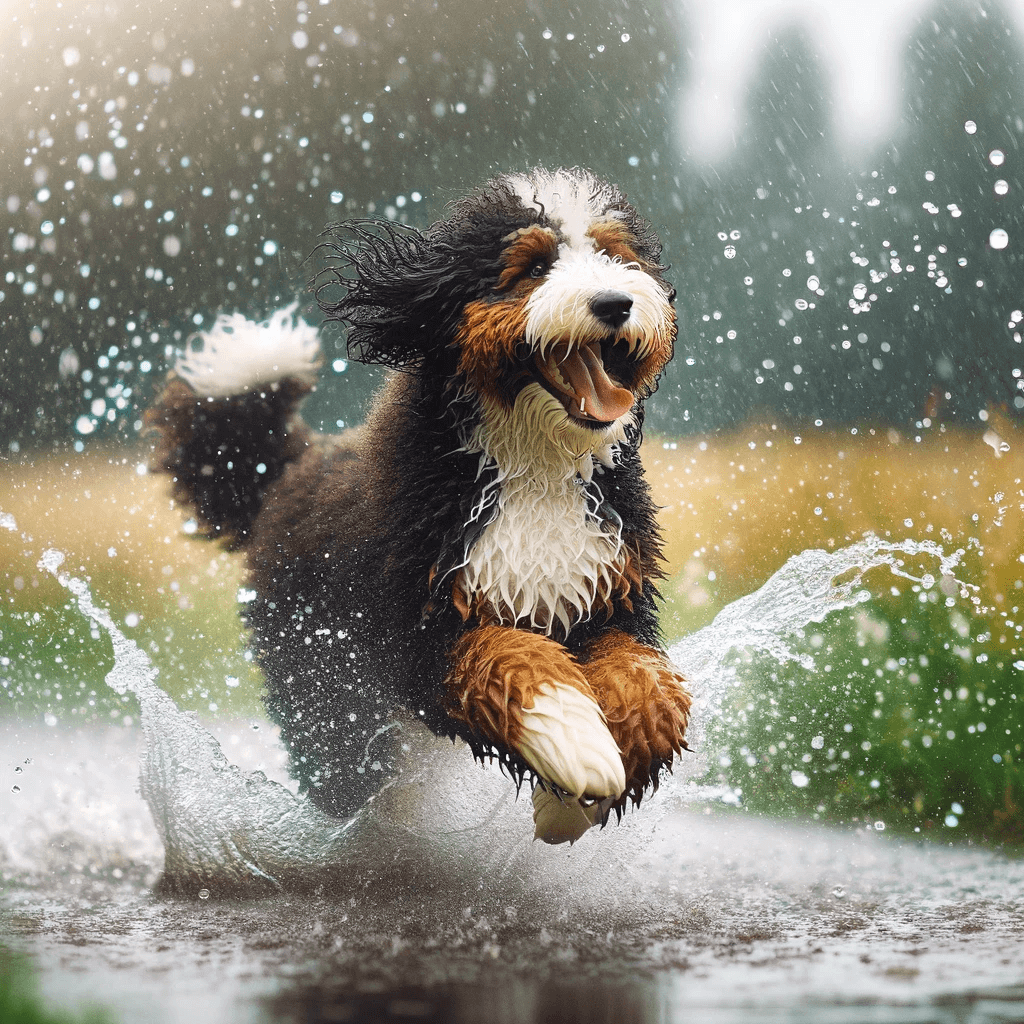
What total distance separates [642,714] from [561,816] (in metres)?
0.42

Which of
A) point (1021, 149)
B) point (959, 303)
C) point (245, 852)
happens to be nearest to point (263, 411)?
point (245, 852)

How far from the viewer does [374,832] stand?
4.05 meters

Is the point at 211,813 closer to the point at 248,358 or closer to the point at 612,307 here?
the point at 248,358

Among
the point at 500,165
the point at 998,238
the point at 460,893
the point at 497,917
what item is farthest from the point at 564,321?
the point at 998,238

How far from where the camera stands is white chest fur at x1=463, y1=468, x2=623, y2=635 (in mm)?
3092

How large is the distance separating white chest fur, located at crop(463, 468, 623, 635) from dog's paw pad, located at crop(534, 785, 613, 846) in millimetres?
473

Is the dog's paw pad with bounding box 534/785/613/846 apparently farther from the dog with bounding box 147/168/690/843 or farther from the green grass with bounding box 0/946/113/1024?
the green grass with bounding box 0/946/113/1024

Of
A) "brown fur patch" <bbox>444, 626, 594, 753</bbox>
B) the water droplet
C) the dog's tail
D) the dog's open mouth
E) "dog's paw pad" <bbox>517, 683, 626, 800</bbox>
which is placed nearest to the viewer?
"dog's paw pad" <bbox>517, 683, 626, 800</bbox>

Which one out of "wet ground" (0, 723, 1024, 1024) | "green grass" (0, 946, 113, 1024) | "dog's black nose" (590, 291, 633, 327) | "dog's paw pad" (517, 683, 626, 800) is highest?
"dog's black nose" (590, 291, 633, 327)

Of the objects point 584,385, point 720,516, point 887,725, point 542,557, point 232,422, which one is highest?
point 720,516

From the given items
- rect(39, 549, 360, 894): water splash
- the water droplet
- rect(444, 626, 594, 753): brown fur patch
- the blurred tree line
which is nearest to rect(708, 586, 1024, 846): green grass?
the blurred tree line

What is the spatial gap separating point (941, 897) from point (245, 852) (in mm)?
2585

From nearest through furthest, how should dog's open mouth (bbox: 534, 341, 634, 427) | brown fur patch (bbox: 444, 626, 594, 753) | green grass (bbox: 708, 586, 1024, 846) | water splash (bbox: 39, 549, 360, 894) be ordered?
brown fur patch (bbox: 444, 626, 594, 753) < dog's open mouth (bbox: 534, 341, 634, 427) < water splash (bbox: 39, 549, 360, 894) < green grass (bbox: 708, 586, 1024, 846)

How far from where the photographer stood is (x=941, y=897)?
161 inches
